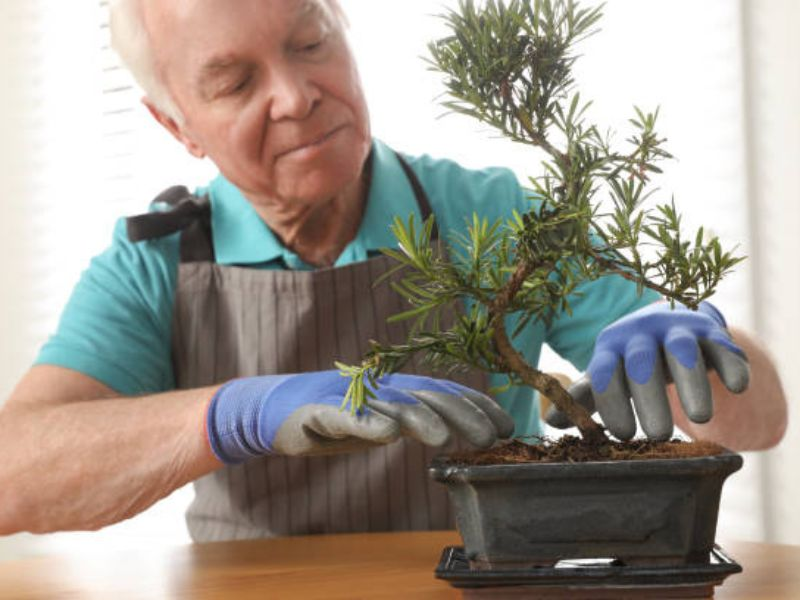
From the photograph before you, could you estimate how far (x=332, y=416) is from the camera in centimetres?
114

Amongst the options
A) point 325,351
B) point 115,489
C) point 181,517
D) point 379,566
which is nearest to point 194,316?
point 325,351

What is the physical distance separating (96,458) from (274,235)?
1.58 feet

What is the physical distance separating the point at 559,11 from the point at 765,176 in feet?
5.94

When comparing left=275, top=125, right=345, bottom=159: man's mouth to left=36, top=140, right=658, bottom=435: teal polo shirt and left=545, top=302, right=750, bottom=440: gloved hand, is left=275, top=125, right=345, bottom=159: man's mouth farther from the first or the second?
left=545, top=302, right=750, bottom=440: gloved hand

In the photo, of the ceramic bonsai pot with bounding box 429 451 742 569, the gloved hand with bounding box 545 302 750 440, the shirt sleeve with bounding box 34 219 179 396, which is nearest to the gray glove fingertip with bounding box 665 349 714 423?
the gloved hand with bounding box 545 302 750 440

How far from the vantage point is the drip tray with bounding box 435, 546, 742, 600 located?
0.84 metres

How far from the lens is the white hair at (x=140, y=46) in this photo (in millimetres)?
1683

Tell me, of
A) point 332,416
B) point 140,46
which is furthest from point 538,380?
point 140,46

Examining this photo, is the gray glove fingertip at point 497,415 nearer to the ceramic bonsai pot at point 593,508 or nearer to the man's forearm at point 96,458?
the ceramic bonsai pot at point 593,508

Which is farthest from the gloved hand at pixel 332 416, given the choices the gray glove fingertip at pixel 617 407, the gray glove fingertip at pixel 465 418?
the gray glove fingertip at pixel 617 407

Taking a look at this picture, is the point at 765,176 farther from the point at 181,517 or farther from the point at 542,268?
the point at 542,268

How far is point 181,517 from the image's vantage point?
9.30 ft

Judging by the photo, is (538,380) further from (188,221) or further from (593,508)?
(188,221)

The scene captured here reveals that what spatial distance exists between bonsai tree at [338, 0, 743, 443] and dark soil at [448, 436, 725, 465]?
22 mm
